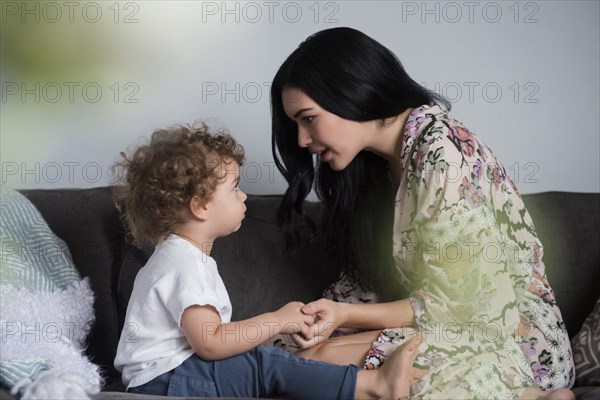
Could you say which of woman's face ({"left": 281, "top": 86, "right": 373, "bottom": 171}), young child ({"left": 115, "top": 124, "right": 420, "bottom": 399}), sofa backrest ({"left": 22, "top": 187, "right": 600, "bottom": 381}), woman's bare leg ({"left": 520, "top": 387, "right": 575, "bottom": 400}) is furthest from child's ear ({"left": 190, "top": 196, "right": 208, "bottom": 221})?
woman's bare leg ({"left": 520, "top": 387, "right": 575, "bottom": 400})

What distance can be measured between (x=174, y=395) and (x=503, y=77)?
158cm

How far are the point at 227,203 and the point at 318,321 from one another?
1.09ft

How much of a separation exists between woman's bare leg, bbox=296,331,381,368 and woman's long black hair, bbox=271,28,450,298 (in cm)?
29

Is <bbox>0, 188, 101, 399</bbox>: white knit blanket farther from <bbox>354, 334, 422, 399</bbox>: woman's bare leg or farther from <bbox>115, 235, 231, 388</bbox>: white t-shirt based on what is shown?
<bbox>354, 334, 422, 399</bbox>: woman's bare leg

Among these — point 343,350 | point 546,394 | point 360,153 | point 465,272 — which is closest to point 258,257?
point 360,153

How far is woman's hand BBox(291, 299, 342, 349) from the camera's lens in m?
1.60

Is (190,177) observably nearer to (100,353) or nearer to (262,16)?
(100,353)

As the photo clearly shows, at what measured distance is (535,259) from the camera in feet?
5.83

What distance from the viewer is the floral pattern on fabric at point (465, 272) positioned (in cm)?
155

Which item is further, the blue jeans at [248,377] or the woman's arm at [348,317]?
the woman's arm at [348,317]

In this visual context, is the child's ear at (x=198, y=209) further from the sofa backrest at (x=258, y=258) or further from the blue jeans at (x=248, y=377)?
the sofa backrest at (x=258, y=258)

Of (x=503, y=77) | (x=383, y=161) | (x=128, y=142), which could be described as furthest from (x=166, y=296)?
(x=503, y=77)

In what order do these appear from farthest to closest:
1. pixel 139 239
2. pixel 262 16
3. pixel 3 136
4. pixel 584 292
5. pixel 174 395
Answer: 1. pixel 262 16
2. pixel 584 292
3. pixel 139 239
4. pixel 174 395
5. pixel 3 136

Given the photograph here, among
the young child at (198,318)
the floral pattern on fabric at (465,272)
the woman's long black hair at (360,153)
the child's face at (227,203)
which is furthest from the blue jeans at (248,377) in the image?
the woman's long black hair at (360,153)
